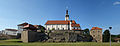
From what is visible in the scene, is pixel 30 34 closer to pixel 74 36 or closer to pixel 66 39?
pixel 66 39

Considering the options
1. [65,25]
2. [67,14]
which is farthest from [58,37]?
[67,14]

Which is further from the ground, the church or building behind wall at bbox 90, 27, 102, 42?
the church

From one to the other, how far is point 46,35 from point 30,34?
8.75 meters

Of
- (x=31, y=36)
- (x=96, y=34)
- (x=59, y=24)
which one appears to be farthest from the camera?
(x=59, y=24)

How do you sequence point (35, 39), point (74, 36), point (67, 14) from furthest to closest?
point (67, 14), point (74, 36), point (35, 39)

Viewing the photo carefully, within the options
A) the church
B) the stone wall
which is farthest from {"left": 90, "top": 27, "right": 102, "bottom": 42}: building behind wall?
the stone wall

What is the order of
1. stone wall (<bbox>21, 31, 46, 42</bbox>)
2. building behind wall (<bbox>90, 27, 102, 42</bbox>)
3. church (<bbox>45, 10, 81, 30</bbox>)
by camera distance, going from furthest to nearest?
church (<bbox>45, 10, 81, 30</bbox>) → building behind wall (<bbox>90, 27, 102, 42</bbox>) → stone wall (<bbox>21, 31, 46, 42</bbox>)

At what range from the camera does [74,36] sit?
2019 inches

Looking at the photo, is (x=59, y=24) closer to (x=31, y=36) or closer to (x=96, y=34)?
(x=96, y=34)

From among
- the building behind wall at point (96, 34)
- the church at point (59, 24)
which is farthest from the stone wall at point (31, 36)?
the building behind wall at point (96, 34)

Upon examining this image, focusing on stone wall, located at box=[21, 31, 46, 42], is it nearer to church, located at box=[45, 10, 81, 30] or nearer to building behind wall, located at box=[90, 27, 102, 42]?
church, located at box=[45, 10, 81, 30]

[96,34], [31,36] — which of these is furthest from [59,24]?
[31,36]

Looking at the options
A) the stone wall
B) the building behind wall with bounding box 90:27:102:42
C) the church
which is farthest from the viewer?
the church

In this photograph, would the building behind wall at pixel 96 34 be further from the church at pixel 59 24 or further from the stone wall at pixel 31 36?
the stone wall at pixel 31 36
